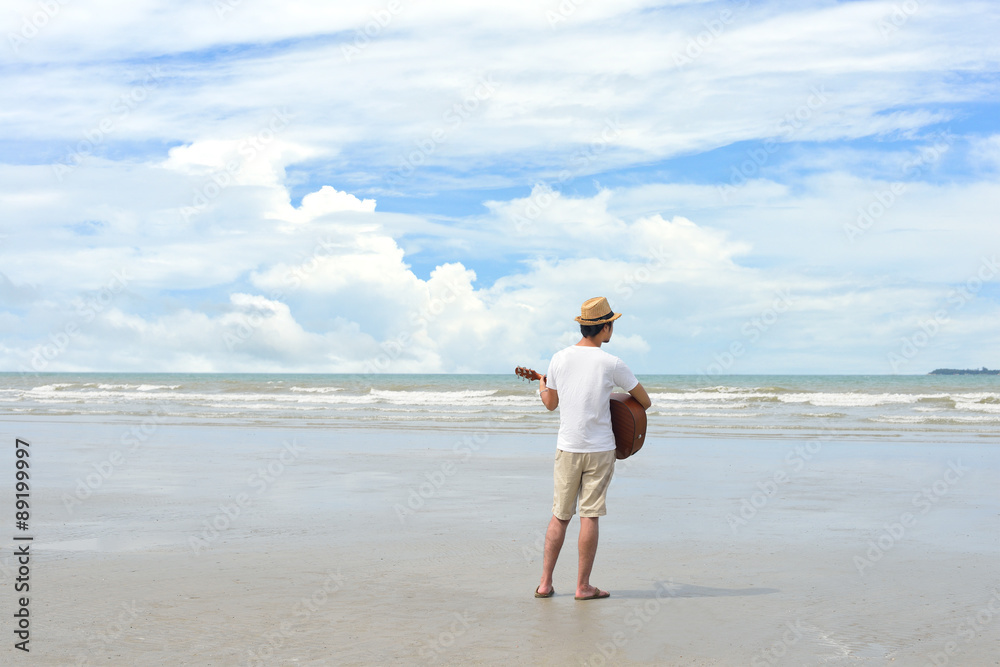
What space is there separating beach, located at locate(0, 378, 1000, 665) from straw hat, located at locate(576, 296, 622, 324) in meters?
1.70

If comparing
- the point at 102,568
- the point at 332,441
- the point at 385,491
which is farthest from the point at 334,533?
the point at 332,441

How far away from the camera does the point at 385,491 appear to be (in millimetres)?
9719

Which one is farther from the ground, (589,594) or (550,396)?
(550,396)

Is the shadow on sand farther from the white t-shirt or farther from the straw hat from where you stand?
A: the straw hat

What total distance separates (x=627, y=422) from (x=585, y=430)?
11.8 inches

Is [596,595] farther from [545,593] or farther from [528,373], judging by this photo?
[528,373]

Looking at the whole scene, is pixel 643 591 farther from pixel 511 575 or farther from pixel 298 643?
pixel 298 643

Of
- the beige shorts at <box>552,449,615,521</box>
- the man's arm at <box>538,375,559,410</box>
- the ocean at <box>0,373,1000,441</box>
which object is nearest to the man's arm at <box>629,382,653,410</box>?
the beige shorts at <box>552,449,615,521</box>

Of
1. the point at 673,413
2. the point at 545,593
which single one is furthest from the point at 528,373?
the point at 673,413

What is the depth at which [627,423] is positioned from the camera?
5.36 metres

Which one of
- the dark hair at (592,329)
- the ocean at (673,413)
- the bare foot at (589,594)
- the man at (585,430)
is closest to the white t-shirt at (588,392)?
the man at (585,430)

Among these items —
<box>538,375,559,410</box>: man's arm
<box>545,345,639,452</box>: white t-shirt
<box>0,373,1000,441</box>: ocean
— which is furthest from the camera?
<box>0,373,1000,441</box>: ocean

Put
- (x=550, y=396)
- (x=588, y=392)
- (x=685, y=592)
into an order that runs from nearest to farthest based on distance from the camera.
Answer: (x=588, y=392) → (x=550, y=396) → (x=685, y=592)

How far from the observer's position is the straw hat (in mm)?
5344
